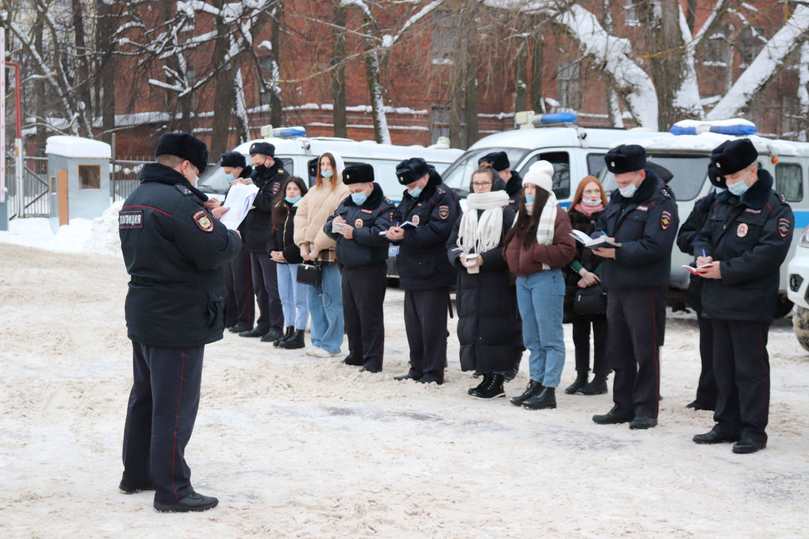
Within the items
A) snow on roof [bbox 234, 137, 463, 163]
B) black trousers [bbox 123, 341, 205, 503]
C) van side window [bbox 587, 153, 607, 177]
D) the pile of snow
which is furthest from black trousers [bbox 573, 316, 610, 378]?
the pile of snow

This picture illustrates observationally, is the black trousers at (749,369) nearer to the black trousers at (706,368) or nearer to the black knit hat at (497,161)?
the black trousers at (706,368)

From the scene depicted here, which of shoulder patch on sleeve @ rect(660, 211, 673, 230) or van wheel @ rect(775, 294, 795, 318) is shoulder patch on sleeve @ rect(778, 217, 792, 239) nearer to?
shoulder patch on sleeve @ rect(660, 211, 673, 230)

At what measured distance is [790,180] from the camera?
46.5 feet

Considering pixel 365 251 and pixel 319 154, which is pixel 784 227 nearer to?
pixel 365 251

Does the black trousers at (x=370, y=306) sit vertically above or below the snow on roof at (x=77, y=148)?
below

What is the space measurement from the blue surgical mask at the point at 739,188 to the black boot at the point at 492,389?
2534 millimetres

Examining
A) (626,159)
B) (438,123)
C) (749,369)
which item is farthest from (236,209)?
(438,123)

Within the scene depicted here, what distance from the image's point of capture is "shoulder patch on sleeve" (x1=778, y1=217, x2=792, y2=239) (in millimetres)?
Result: 7207

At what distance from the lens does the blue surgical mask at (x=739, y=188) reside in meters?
7.33

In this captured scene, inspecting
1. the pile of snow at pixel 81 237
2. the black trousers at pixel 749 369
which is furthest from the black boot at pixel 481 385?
the pile of snow at pixel 81 237

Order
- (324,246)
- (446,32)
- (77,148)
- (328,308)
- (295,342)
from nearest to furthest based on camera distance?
(324,246)
(328,308)
(295,342)
(446,32)
(77,148)

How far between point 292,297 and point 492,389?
3350 millimetres

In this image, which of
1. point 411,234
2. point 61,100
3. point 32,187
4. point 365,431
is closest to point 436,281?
point 411,234

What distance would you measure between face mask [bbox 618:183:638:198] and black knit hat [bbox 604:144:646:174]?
5.1 inches
